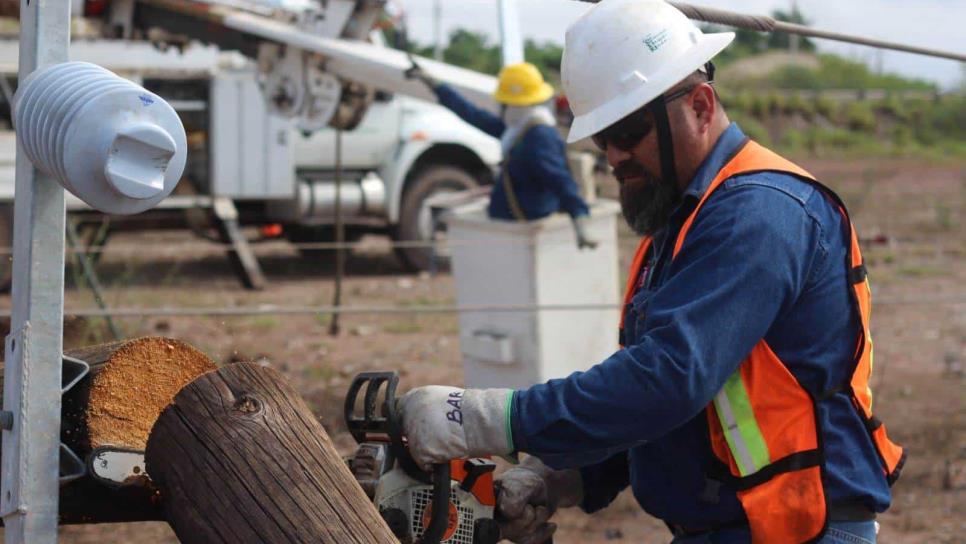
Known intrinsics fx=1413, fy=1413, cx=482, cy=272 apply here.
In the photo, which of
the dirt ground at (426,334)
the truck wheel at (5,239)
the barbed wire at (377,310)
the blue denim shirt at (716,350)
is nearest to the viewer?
the blue denim shirt at (716,350)

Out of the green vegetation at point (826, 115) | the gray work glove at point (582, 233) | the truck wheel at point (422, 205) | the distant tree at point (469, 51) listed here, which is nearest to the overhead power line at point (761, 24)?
the gray work glove at point (582, 233)

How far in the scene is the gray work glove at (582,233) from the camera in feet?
24.5

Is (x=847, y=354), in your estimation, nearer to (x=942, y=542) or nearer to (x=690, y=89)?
(x=690, y=89)

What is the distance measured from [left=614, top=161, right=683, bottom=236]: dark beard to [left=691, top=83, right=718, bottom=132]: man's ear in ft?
0.42

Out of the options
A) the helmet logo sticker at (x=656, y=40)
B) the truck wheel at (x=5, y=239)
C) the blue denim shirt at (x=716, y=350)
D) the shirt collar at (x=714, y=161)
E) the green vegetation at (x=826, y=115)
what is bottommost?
the green vegetation at (x=826, y=115)

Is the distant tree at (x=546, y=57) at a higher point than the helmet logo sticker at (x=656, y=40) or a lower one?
lower

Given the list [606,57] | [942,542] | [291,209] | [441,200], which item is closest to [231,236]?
[291,209]

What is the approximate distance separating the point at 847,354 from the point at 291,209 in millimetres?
10058

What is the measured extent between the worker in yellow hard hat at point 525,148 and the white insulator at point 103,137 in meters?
5.48

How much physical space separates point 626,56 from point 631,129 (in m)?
0.13

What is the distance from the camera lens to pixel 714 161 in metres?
2.61

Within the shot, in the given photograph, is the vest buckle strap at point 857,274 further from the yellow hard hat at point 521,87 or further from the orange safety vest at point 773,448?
the yellow hard hat at point 521,87

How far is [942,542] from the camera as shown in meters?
5.61

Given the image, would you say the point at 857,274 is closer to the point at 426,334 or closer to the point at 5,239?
the point at 426,334
